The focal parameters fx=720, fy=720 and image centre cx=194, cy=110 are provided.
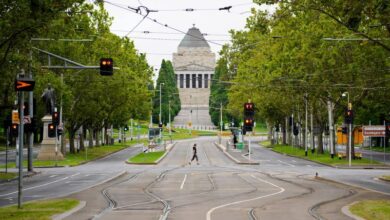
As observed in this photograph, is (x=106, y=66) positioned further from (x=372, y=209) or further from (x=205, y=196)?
(x=372, y=209)

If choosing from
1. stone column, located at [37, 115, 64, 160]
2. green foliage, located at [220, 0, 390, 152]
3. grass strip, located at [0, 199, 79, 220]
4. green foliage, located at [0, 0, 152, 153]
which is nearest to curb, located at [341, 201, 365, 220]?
grass strip, located at [0, 199, 79, 220]

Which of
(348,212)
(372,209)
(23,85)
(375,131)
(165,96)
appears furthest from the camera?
(165,96)

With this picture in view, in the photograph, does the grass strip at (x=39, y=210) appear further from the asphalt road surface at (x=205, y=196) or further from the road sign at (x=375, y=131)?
the road sign at (x=375, y=131)

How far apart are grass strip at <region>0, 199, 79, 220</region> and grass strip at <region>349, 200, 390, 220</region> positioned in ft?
29.1

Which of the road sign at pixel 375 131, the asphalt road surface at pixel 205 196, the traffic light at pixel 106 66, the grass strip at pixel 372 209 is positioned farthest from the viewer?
the road sign at pixel 375 131

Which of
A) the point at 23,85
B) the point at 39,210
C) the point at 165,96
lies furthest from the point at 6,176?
the point at 165,96

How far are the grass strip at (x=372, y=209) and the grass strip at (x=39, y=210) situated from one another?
887cm

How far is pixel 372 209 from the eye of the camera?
22.1 metres

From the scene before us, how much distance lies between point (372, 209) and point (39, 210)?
10.1 meters

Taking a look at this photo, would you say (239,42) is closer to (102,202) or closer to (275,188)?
(275,188)

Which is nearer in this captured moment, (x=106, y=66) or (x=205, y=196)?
(x=205, y=196)

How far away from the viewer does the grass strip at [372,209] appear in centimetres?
2007

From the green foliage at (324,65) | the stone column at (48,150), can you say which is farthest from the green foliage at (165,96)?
the stone column at (48,150)

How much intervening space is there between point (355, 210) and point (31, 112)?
29.1 meters
